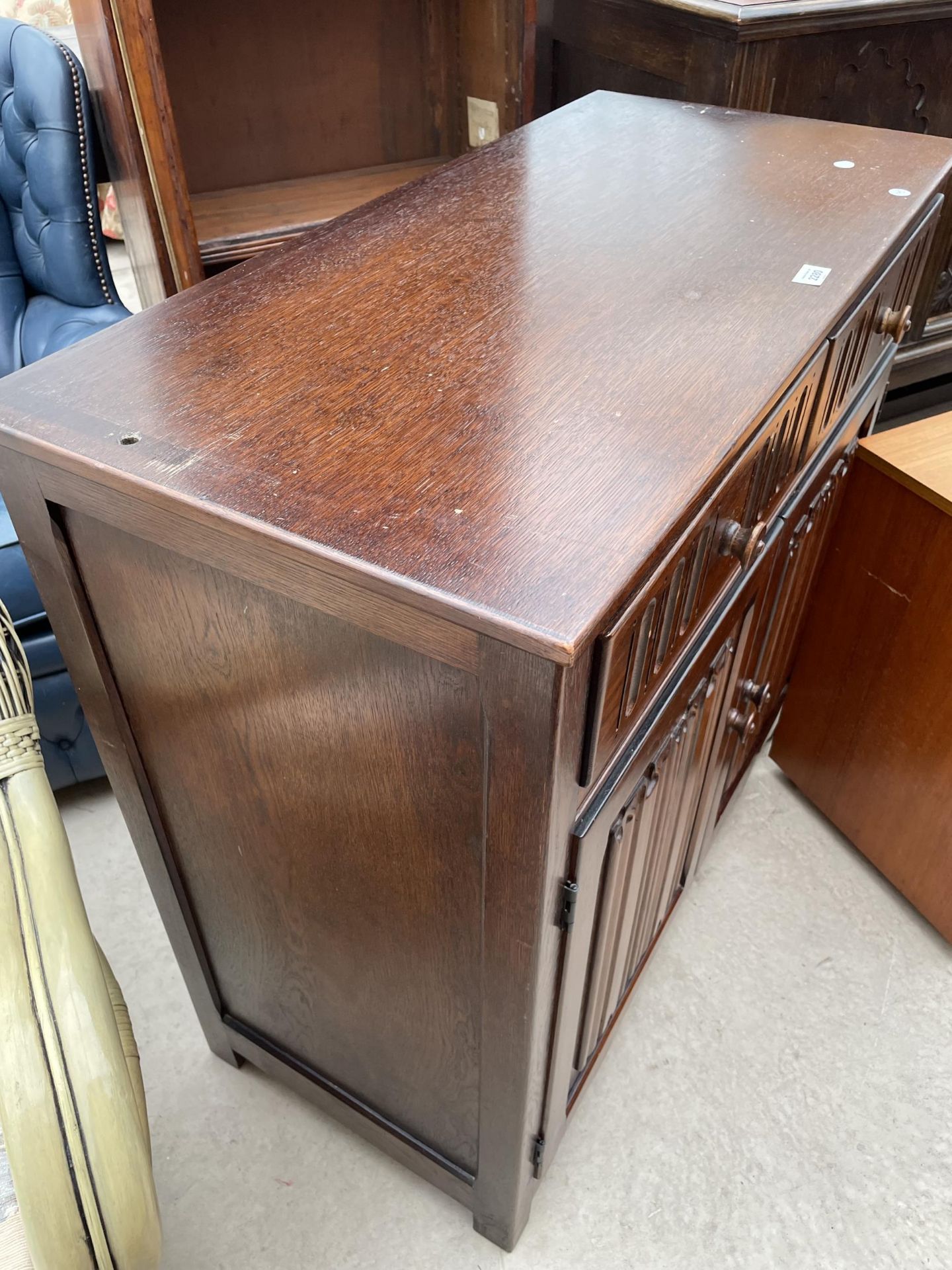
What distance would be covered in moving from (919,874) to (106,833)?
117 centimetres

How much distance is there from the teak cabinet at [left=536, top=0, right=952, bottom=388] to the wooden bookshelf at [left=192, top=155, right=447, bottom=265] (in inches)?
13.2

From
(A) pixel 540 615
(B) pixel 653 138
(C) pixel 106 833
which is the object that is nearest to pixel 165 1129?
(C) pixel 106 833

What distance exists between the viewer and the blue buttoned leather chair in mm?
1263

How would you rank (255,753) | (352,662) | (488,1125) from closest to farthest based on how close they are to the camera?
(352,662)
(255,753)
(488,1125)

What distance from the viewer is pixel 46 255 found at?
1.39 meters

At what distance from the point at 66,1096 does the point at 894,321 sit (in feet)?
3.57

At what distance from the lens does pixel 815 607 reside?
134 centimetres

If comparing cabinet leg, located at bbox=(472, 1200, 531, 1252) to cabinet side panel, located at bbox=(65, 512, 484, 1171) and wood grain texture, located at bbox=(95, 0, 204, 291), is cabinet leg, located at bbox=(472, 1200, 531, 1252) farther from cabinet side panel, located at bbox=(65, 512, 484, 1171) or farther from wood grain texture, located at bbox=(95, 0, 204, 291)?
wood grain texture, located at bbox=(95, 0, 204, 291)

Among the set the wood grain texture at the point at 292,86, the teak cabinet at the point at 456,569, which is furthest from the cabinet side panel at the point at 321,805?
the wood grain texture at the point at 292,86

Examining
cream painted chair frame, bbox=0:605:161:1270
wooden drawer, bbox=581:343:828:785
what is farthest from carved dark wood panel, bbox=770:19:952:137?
cream painted chair frame, bbox=0:605:161:1270

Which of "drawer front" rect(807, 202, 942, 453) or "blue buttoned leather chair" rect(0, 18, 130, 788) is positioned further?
"blue buttoned leather chair" rect(0, 18, 130, 788)

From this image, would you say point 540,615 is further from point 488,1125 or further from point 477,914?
point 488,1125

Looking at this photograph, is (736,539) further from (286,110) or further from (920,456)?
(286,110)

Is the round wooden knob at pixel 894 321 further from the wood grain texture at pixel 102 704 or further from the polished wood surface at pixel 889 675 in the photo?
the wood grain texture at pixel 102 704
